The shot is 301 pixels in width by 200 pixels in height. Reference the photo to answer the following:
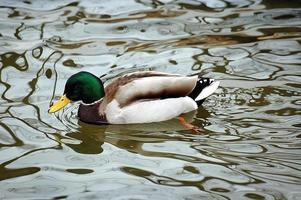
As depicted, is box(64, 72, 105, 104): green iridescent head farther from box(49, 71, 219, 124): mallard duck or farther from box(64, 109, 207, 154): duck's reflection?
box(64, 109, 207, 154): duck's reflection

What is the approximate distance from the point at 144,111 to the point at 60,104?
0.88m

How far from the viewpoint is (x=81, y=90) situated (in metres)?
6.95

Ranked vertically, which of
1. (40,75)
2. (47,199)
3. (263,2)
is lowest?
(47,199)

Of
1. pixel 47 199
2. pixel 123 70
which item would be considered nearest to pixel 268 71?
pixel 123 70

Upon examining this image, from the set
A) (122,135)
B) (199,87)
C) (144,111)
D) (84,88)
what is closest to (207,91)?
(199,87)

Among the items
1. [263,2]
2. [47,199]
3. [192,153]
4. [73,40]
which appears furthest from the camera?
[263,2]

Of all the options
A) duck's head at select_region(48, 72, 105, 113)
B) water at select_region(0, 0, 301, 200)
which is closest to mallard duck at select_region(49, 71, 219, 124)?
duck's head at select_region(48, 72, 105, 113)

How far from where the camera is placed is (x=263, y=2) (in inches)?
404

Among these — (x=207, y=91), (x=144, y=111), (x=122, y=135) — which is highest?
(x=207, y=91)

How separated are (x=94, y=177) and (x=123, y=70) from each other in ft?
8.74

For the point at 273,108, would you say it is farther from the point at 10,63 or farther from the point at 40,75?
the point at 10,63

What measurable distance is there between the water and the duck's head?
7.7 inches

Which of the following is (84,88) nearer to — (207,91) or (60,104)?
(60,104)

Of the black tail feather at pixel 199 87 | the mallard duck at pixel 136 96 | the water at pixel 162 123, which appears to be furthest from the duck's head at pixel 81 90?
the black tail feather at pixel 199 87
